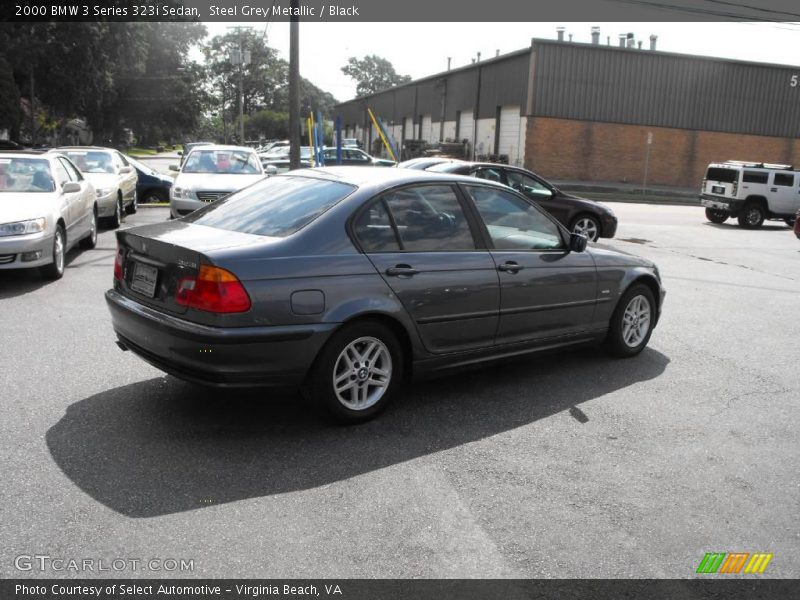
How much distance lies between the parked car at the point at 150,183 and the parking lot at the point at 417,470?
13236 mm

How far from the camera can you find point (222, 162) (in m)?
15.3

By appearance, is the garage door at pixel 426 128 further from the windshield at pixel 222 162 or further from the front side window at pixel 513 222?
the front side window at pixel 513 222

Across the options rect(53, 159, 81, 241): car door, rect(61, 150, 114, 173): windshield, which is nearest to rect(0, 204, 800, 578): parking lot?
rect(53, 159, 81, 241): car door

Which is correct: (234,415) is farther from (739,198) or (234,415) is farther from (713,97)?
(713,97)

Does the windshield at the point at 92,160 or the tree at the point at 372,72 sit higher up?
the tree at the point at 372,72

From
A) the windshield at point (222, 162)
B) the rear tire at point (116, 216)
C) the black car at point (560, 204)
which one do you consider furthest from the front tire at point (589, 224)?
the rear tire at point (116, 216)

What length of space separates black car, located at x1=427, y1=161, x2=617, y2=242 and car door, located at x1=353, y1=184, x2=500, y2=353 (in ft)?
27.0

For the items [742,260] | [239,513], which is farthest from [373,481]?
[742,260]

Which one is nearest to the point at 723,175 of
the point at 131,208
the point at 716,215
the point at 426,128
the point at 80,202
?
the point at 716,215

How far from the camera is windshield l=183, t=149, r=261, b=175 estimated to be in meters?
15.1

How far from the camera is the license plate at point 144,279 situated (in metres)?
4.63

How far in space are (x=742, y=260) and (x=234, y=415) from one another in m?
11.8

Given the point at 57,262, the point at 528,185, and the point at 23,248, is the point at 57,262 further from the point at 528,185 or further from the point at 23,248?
the point at 528,185

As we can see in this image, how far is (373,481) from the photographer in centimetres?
402
